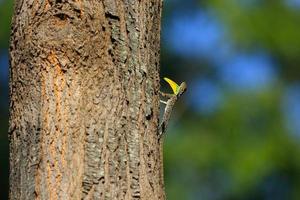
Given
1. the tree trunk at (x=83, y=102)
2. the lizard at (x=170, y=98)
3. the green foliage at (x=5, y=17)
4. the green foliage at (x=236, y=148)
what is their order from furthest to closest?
the green foliage at (x=236, y=148)
the green foliage at (x=5, y=17)
the lizard at (x=170, y=98)
the tree trunk at (x=83, y=102)

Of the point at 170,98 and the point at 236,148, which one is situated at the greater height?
the point at 170,98

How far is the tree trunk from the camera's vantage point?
403cm

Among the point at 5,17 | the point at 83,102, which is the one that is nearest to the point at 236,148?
the point at 5,17

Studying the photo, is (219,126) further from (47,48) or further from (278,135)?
(47,48)

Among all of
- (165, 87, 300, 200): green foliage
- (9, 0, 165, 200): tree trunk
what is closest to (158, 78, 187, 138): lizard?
(9, 0, 165, 200): tree trunk

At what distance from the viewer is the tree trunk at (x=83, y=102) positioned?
4.03 meters

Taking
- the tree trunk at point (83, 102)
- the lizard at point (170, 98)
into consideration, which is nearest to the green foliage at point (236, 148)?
the lizard at point (170, 98)

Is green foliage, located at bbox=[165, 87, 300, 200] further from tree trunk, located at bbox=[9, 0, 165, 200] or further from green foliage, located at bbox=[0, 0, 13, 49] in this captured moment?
tree trunk, located at bbox=[9, 0, 165, 200]

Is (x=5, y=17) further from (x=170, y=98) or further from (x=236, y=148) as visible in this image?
(x=170, y=98)

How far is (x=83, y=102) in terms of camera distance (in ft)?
13.4

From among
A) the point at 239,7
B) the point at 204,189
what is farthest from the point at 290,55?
the point at 204,189

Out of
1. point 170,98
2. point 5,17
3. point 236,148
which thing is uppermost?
point 170,98

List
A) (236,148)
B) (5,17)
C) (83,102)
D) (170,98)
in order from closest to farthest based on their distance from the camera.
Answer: (83,102), (170,98), (5,17), (236,148)

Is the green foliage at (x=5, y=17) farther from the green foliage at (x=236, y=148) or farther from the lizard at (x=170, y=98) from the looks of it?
the lizard at (x=170, y=98)
